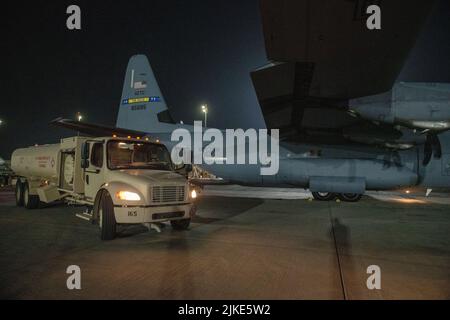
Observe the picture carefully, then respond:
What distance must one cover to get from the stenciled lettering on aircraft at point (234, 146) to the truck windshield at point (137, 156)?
21.5ft

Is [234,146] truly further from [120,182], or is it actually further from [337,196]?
[120,182]

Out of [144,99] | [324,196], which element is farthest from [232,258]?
[144,99]

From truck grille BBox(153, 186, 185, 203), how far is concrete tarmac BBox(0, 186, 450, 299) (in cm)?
91

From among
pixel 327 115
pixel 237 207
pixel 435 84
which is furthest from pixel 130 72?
pixel 435 84

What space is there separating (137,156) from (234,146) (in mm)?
7861

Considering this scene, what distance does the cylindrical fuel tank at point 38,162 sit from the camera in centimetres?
1002

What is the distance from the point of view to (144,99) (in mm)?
17453

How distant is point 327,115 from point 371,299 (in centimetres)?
779

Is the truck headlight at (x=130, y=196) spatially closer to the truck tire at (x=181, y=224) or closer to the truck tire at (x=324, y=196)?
the truck tire at (x=181, y=224)

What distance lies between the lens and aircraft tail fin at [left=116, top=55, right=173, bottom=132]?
56.5 feet

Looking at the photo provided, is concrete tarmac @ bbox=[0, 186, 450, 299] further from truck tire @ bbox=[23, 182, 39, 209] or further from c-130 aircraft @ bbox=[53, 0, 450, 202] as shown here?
c-130 aircraft @ bbox=[53, 0, 450, 202]

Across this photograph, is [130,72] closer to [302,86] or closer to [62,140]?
[62,140]

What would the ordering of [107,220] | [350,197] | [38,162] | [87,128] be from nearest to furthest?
1. [107,220]
2. [38,162]
3. [87,128]
4. [350,197]

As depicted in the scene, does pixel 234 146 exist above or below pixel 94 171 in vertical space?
above
